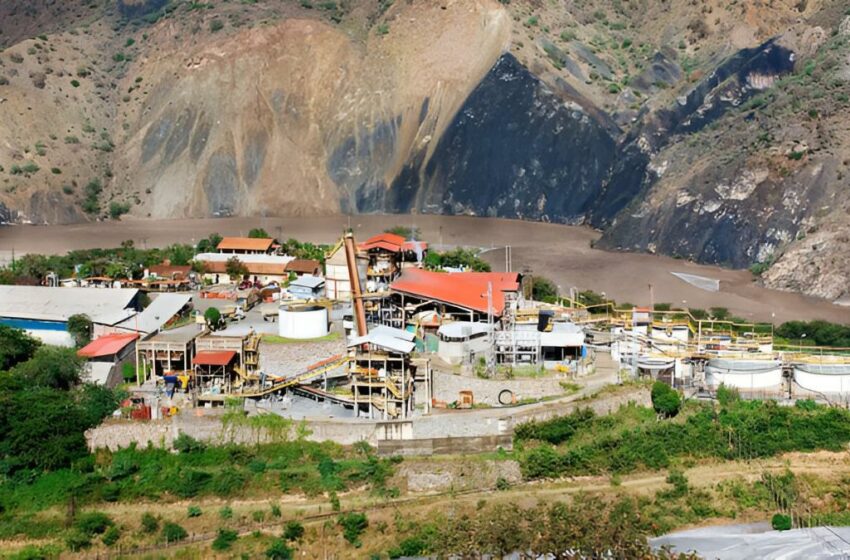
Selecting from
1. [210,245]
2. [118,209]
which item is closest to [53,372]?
[210,245]

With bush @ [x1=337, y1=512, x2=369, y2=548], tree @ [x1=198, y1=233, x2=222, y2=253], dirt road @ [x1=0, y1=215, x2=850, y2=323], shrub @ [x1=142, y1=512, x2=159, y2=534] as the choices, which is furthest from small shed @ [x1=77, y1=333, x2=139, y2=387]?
tree @ [x1=198, y1=233, x2=222, y2=253]

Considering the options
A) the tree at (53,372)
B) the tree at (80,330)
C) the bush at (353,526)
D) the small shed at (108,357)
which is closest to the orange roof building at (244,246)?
the tree at (80,330)

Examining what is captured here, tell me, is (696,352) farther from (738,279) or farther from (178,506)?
(738,279)

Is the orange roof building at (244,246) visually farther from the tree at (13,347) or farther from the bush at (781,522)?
the bush at (781,522)

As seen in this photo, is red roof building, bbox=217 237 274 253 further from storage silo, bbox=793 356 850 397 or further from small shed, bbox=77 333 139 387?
storage silo, bbox=793 356 850 397

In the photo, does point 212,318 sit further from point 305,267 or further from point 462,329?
point 305,267

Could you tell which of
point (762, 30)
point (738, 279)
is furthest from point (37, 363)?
point (762, 30)
